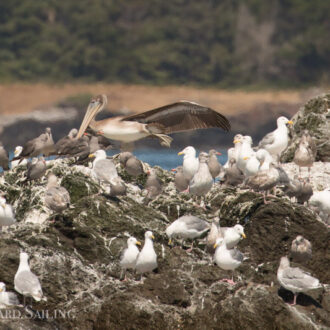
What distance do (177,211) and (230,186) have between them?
3.97 feet

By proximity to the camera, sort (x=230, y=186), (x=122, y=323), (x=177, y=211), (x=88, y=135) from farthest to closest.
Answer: (x=88, y=135)
(x=230, y=186)
(x=177, y=211)
(x=122, y=323)

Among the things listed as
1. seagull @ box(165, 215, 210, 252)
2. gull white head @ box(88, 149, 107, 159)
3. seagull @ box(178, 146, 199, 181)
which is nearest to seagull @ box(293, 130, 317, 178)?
seagull @ box(178, 146, 199, 181)

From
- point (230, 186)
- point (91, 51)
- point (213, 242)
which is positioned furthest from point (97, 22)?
point (213, 242)

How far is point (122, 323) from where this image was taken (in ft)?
31.8

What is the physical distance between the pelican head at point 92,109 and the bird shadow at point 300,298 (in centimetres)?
543

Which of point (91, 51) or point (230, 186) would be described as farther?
point (91, 51)

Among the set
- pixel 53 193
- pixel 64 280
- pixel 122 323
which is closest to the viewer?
pixel 122 323

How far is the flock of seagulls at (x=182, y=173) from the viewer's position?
1019 cm

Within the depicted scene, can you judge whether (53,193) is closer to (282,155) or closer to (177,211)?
(177,211)

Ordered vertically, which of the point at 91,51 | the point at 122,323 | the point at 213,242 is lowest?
the point at 122,323

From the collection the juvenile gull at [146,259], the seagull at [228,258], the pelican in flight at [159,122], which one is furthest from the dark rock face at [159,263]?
the pelican in flight at [159,122]

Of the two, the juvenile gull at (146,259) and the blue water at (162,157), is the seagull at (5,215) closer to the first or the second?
the juvenile gull at (146,259)

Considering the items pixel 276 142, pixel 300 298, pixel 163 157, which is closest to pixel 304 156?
pixel 276 142

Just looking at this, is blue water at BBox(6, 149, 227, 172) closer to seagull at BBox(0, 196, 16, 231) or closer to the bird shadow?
seagull at BBox(0, 196, 16, 231)
